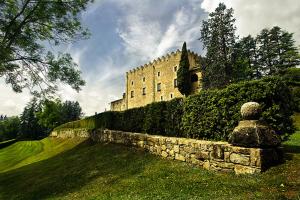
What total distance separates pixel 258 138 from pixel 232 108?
249 centimetres

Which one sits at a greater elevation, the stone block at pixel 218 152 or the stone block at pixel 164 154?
the stone block at pixel 218 152

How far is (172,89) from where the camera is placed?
48.5 m

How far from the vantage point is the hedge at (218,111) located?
8664 mm

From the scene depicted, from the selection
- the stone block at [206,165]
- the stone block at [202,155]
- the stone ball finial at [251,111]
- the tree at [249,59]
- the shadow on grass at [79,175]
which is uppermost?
the tree at [249,59]

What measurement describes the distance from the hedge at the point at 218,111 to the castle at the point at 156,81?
93.6ft

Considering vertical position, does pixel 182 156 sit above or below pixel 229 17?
below

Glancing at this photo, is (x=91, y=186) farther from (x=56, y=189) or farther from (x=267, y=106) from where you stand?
(x=267, y=106)

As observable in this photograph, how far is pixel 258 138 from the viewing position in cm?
715

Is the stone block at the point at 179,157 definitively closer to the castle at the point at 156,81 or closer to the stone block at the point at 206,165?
the stone block at the point at 206,165

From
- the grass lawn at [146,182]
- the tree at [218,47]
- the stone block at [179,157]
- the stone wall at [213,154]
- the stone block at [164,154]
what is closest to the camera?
the grass lawn at [146,182]

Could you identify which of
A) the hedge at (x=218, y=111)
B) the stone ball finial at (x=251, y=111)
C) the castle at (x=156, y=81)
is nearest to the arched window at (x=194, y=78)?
the castle at (x=156, y=81)

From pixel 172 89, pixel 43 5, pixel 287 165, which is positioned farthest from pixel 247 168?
pixel 172 89

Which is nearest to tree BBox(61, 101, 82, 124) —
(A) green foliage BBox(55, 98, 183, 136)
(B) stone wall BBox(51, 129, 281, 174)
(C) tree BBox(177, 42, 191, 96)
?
(C) tree BBox(177, 42, 191, 96)

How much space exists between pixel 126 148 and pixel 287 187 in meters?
9.91
